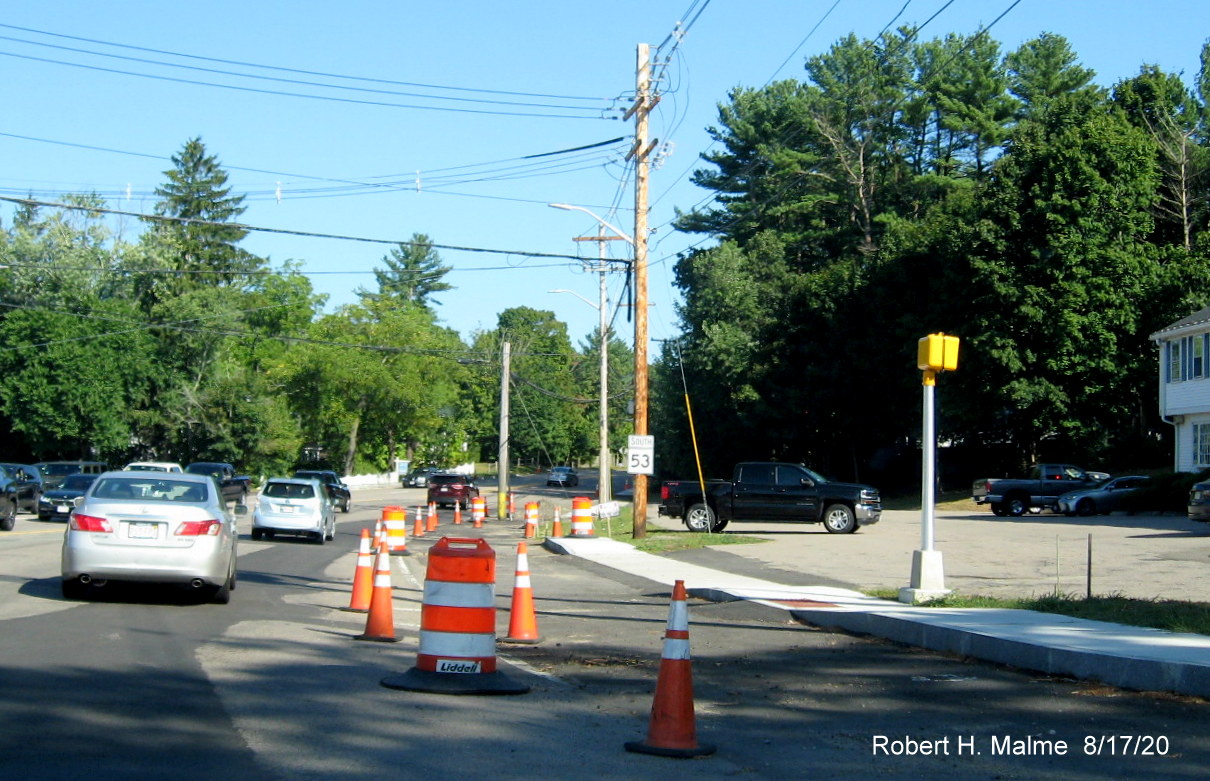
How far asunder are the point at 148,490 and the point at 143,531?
943 millimetres

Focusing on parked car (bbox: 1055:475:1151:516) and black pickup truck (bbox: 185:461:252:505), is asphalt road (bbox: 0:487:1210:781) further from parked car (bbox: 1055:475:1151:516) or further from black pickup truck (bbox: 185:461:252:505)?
black pickup truck (bbox: 185:461:252:505)

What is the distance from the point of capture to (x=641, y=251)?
2711 cm

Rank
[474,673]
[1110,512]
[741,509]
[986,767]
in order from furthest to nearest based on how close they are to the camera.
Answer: [1110,512] < [741,509] < [474,673] < [986,767]

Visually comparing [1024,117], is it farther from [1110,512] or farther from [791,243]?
[1110,512]

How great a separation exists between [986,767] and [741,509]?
23656 mm

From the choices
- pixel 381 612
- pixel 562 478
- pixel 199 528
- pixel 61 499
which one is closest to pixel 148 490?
pixel 199 528

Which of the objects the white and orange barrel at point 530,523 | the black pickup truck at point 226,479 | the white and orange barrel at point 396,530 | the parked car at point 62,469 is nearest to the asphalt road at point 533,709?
the white and orange barrel at point 396,530

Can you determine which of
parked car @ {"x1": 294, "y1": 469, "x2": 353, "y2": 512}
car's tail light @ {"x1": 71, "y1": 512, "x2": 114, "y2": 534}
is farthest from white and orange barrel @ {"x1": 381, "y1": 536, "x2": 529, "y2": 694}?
parked car @ {"x1": 294, "y1": 469, "x2": 353, "y2": 512}

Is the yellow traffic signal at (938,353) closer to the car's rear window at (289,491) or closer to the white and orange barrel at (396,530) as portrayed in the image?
the white and orange barrel at (396,530)

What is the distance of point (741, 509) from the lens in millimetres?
30250

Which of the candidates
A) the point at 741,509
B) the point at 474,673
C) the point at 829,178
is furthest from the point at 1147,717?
the point at 829,178

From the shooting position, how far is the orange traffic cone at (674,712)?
6.71 meters

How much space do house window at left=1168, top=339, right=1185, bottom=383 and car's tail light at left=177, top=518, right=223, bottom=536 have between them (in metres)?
37.2

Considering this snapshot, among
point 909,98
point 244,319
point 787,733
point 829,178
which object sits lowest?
point 787,733
